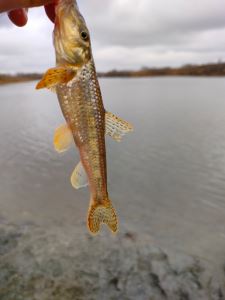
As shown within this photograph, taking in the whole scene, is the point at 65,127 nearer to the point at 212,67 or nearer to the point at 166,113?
the point at 166,113

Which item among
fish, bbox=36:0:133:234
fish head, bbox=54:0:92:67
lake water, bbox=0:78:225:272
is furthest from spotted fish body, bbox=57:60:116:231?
lake water, bbox=0:78:225:272

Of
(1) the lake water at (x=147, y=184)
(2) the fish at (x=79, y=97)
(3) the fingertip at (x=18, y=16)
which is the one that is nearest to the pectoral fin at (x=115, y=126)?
(2) the fish at (x=79, y=97)

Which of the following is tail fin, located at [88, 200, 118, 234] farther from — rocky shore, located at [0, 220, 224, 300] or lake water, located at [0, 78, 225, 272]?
lake water, located at [0, 78, 225, 272]

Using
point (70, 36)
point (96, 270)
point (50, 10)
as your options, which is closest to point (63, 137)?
point (70, 36)

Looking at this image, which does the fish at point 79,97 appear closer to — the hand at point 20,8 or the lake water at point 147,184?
the hand at point 20,8

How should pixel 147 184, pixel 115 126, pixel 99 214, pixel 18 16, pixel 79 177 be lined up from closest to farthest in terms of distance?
pixel 115 126 → pixel 79 177 → pixel 99 214 → pixel 18 16 → pixel 147 184

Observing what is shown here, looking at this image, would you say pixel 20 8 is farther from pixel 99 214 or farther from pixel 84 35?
pixel 99 214
